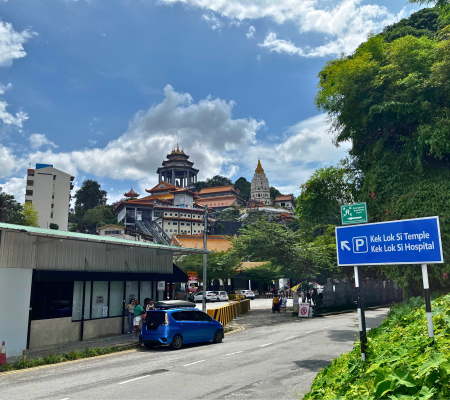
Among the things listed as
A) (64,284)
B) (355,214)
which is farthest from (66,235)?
(355,214)

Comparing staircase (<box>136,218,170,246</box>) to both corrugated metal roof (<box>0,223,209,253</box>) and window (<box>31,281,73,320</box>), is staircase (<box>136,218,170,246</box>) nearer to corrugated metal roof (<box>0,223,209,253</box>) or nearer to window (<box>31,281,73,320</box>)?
corrugated metal roof (<box>0,223,209,253</box>)

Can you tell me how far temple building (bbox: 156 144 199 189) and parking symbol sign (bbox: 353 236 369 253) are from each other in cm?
13998

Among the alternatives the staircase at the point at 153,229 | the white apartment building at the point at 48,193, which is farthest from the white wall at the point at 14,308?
the white apartment building at the point at 48,193

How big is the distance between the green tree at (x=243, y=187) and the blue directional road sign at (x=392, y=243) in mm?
161103

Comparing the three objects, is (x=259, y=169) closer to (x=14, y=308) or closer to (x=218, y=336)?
(x=218, y=336)

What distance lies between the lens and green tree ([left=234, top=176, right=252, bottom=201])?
560ft

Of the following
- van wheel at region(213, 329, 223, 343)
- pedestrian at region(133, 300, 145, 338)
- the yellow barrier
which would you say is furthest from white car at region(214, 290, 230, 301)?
van wheel at region(213, 329, 223, 343)

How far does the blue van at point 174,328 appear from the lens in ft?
48.9

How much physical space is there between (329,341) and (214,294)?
2970cm

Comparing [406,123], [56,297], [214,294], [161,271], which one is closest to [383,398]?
[56,297]

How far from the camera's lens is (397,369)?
4.94m

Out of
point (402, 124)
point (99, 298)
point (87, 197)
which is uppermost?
point (87, 197)

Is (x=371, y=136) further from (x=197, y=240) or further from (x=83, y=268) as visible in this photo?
(x=197, y=240)

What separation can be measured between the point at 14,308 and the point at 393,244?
1406 centimetres
